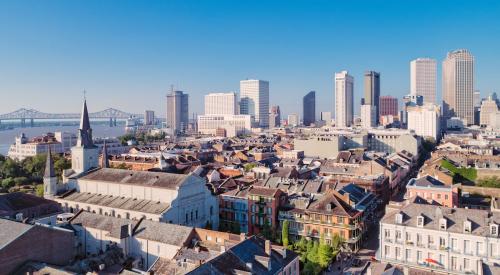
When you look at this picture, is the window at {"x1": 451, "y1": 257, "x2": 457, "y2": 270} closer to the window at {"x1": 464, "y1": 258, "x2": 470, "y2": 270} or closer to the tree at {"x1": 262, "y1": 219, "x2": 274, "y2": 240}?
the window at {"x1": 464, "y1": 258, "x2": 470, "y2": 270}

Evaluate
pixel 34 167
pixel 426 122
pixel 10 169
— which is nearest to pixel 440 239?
pixel 10 169

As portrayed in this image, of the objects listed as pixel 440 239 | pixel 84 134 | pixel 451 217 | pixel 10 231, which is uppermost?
pixel 84 134

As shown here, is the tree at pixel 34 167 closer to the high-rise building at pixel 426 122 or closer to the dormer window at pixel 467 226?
the dormer window at pixel 467 226

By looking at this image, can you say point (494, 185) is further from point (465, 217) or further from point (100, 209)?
point (100, 209)

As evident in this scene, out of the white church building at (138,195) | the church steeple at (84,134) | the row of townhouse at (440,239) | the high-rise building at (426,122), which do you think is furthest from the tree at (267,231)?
the high-rise building at (426,122)

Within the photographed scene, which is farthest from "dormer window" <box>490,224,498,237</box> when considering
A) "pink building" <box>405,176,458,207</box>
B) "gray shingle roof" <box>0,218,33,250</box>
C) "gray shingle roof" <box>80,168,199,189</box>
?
"gray shingle roof" <box>0,218,33,250</box>

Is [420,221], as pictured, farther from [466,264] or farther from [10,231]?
[10,231]
